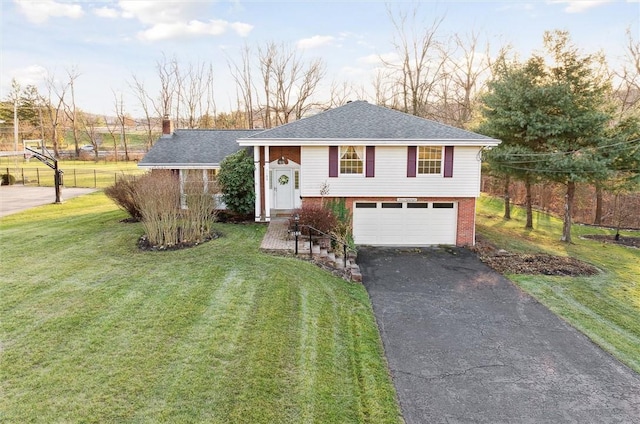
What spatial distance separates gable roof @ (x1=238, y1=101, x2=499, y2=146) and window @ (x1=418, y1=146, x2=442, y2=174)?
531mm

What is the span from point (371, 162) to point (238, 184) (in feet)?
17.7

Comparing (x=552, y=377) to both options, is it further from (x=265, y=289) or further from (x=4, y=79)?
(x=4, y=79)

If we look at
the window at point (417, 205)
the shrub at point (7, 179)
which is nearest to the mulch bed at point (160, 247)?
the window at point (417, 205)

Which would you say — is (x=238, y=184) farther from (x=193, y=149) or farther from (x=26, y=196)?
(x=26, y=196)

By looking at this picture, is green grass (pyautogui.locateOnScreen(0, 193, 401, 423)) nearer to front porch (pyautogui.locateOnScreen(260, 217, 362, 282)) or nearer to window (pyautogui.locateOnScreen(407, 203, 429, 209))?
front porch (pyautogui.locateOnScreen(260, 217, 362, 282))

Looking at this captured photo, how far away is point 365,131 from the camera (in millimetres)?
16609

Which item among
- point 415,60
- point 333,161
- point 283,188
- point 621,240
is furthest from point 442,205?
point 415,60

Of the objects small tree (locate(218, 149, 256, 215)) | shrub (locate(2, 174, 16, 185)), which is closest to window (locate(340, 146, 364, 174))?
small tree (locate(218, 149, 256, 215))

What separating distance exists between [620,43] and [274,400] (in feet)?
126

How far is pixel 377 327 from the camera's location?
349 inches

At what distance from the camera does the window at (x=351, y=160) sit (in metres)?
16.4

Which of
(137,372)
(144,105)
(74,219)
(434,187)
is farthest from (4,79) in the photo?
(137,372)

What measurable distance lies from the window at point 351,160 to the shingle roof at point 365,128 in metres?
0.55

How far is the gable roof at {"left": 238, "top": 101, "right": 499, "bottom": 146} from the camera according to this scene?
52.3 feet
